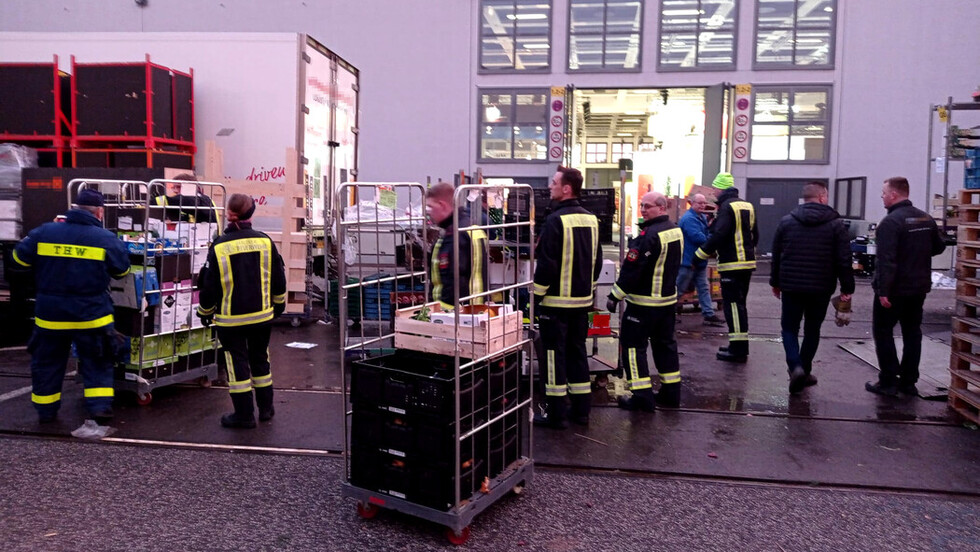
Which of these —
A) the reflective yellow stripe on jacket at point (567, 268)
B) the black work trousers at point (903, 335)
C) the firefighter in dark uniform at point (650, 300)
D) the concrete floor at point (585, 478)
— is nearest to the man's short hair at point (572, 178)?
the reflective yellow stripe on jacket at point (567, 268)


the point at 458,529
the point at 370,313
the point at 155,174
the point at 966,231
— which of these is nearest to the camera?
the point at 458,529

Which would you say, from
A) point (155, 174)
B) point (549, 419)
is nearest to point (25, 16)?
point (155, 174)

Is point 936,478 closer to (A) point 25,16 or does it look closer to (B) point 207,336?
(B) point 207,336

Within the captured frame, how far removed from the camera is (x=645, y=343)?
6605 mm

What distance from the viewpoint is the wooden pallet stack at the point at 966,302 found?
21.4ft

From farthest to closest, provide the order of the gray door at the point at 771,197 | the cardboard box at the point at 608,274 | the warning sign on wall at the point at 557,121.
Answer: the warning sign on wall at the point at 557,121, the gray door at the point at 771,197, the cardboard box at the point at 608,274

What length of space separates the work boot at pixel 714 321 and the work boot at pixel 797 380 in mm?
3640

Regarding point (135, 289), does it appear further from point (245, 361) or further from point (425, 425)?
point (425, 425)

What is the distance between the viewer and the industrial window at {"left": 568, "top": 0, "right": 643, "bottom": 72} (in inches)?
866

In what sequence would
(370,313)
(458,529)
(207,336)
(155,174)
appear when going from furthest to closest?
1. (370,313)
2. (155,174)
3. (207,336)
4. (458,529)

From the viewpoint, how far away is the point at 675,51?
71.7 feet

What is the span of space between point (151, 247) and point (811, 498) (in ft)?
18.3

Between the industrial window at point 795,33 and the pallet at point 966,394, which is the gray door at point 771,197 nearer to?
the industrial window at point 795,33

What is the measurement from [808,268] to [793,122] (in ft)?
52.7
